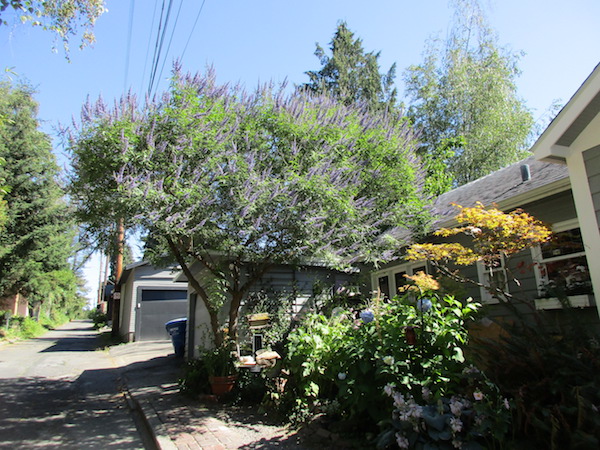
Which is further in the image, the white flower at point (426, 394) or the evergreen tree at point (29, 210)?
the evergreen tree at point (29, 210)

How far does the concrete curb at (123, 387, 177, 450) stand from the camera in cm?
478

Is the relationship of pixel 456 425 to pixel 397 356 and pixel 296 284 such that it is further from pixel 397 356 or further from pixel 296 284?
pixel 296 284

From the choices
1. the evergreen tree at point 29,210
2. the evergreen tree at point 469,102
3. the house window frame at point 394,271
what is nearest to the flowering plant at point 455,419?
the house window frame at point 394,271

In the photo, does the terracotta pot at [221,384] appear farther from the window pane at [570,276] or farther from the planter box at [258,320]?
the window pane at [570,276]

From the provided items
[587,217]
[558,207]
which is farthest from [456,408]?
[558,207]

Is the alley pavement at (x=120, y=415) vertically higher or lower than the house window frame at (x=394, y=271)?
lower

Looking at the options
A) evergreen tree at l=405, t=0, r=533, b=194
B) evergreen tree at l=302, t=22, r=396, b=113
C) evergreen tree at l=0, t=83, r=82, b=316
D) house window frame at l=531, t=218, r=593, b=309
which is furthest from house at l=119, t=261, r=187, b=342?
house window frame at l=531, t=218, r=593, b=309

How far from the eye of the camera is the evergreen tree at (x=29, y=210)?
66.5 ft

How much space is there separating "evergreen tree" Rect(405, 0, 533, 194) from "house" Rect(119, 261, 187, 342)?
44.2ft

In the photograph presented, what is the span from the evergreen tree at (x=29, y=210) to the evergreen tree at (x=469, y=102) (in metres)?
19.7

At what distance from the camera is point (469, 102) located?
19.6 metres

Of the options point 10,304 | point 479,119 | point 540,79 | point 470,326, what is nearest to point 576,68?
point 540,79

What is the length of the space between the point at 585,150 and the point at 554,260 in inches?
102

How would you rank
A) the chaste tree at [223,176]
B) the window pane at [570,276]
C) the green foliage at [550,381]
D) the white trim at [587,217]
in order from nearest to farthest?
the green foliage at [550,381] → the white trim at [587,217] → the window pane at [570,276] → the chaste tree at [223,176]
